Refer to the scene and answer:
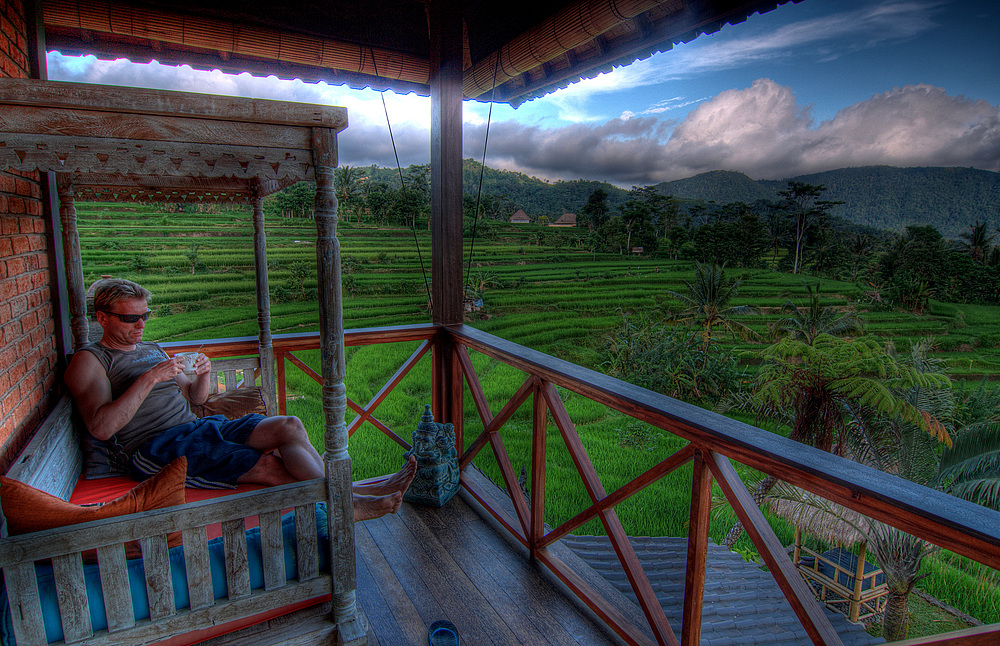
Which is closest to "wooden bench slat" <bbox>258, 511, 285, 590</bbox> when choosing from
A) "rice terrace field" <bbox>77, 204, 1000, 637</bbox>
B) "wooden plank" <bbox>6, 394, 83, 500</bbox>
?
"wooden plank" <bbox>6, 394, 83, 500</bbox>

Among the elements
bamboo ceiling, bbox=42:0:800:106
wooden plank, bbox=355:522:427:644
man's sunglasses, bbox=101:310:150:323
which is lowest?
wooden plank, bbox=355:522:427:644

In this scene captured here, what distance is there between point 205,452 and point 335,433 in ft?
1.64

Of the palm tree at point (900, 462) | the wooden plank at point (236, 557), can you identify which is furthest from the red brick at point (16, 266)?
the palm tree at point (900, 462)

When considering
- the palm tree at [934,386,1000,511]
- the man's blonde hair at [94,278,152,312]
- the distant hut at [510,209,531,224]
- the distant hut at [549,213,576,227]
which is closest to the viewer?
the man's blonde hair at [94,278,152,312]

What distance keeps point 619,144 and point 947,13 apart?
455 inches

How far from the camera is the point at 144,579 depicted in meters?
1.08

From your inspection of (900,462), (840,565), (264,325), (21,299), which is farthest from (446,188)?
(900,462)

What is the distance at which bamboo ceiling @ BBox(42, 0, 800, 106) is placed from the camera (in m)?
2.08

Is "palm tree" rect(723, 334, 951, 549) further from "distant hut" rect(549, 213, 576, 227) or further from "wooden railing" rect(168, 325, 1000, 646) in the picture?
"distant hut" rect(549, 213, 576, 227)

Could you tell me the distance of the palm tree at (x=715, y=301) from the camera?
1900 centimetres

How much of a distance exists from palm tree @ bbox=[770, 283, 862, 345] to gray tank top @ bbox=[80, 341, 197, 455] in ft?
58.2

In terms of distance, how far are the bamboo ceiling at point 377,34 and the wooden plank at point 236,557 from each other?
216 cm

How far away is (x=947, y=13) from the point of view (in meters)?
16.2

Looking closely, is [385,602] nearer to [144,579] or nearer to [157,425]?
[144,579]
